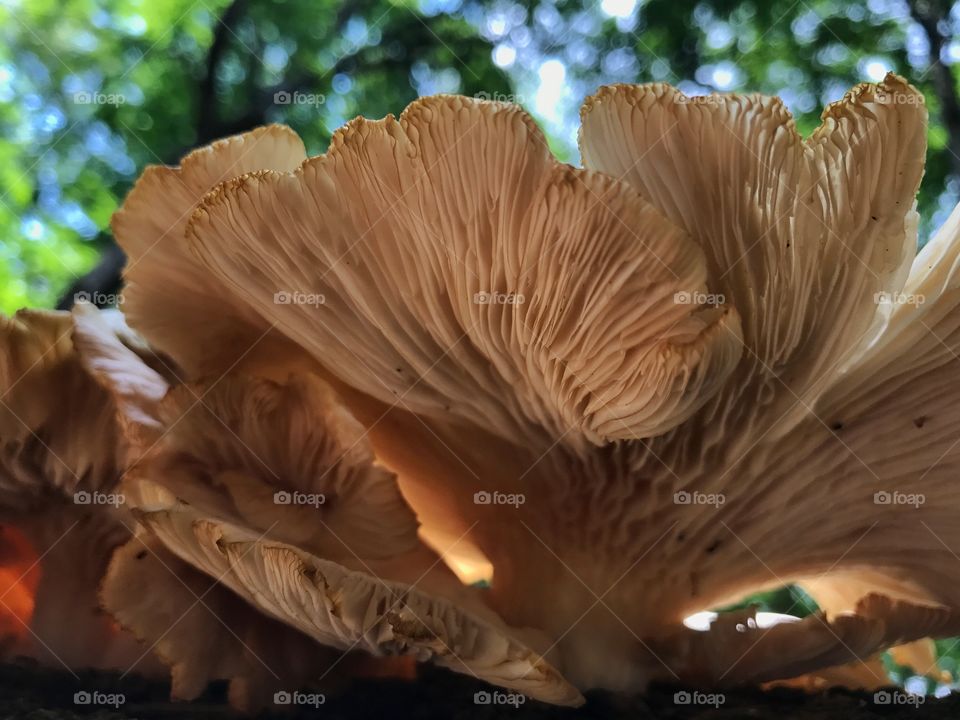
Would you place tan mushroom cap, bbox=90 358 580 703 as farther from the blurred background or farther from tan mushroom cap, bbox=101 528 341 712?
the blurred background

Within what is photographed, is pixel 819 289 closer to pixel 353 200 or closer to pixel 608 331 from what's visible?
pixel 608 331

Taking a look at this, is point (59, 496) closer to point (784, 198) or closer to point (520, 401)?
point (520, 401)

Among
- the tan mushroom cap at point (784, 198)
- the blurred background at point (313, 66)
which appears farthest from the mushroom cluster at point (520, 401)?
the blurred background at point (313, 66)

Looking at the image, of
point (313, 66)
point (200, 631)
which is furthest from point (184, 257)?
point (313, 66)

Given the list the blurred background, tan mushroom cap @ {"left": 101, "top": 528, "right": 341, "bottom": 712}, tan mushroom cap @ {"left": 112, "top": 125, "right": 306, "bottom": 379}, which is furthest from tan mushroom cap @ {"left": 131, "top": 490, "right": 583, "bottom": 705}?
the blurred background

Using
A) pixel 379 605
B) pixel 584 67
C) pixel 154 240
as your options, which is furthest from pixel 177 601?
pixel 584 67
